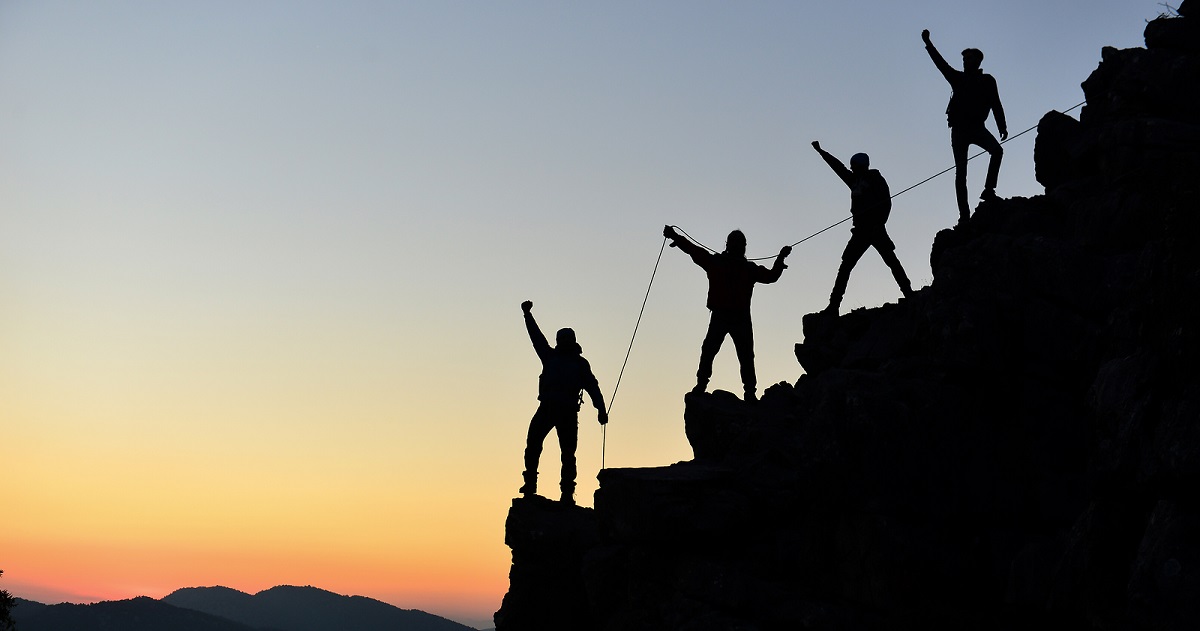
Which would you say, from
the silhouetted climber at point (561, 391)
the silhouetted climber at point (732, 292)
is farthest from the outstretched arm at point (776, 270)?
the silhouetted climber at point (561, 391)

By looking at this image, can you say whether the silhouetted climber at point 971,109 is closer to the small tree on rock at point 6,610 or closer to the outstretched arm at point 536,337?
the outstretched arm at point 536,337

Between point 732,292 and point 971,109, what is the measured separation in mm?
7039

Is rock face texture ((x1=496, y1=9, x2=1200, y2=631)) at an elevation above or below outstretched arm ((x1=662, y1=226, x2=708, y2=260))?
below

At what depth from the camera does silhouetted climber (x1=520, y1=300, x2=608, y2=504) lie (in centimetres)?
2405

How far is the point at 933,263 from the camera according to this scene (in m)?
24.8

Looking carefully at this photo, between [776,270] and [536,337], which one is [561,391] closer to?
[536,337]

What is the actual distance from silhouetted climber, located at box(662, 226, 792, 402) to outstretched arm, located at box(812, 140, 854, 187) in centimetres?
187

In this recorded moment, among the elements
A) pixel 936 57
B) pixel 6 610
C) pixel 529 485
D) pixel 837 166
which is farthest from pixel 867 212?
pixel 6 610

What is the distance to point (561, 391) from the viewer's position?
24062 mm

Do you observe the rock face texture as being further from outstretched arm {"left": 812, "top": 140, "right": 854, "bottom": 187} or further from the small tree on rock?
the small tree on rock

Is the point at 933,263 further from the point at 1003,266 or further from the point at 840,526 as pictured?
the point at 840,526

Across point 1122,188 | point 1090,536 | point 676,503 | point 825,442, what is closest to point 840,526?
point 825,442

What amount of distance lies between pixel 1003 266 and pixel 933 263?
4258mm

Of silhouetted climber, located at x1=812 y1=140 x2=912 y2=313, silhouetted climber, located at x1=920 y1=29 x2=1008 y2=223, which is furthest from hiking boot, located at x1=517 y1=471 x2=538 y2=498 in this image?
silhouetted climber, located at x1=920 y1=29 x2=1008 y2=223
